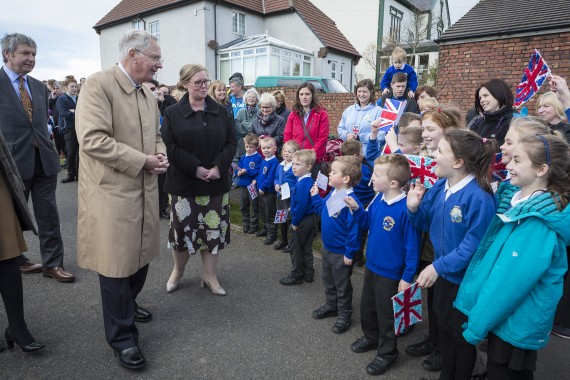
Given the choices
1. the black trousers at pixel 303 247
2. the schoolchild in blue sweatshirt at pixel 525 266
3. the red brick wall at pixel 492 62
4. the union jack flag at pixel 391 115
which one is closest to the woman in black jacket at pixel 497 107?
the union jack flag at pixel 391 115

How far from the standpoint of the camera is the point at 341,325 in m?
3.27

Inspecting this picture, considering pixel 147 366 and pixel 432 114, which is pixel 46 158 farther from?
pixel 432 114

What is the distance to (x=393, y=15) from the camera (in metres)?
28.6

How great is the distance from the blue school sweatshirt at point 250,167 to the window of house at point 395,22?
24.7 metres

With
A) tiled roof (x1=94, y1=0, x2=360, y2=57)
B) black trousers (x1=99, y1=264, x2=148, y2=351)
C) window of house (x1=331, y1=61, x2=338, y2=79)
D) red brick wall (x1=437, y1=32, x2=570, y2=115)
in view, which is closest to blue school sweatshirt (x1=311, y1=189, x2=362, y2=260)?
black trousers (x1=99, y1=264, x2=148, y2=351)

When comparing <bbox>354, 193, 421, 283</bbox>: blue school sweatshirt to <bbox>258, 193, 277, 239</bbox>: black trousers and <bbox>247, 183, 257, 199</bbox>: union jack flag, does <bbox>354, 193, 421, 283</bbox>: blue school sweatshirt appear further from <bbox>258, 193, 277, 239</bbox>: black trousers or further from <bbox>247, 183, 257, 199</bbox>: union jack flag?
<bbox>247, 183, 257, 199</bbox>: union jack flag

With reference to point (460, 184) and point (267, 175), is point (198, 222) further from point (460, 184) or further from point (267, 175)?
point (460, 184)

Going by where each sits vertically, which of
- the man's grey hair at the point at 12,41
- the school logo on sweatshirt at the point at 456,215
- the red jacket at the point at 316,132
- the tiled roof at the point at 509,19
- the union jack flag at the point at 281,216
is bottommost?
the union jack flag at the point at 281,216

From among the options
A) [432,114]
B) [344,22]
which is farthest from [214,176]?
[344,22]

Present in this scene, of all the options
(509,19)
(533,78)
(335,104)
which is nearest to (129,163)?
(533,78)

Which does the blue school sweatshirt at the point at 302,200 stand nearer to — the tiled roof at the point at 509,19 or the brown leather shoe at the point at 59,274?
the brown leather shoe at the point at 59,274

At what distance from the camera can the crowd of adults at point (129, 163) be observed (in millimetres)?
2703

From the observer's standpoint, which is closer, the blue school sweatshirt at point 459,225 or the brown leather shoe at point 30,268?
the blue school sweatshirt at point 459,225

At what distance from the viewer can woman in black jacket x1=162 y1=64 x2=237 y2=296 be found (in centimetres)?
343
